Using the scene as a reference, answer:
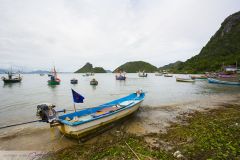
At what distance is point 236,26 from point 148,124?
193 metres

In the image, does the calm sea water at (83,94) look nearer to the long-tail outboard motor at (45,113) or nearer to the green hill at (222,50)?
the long-tail outboard motor at (45,113)

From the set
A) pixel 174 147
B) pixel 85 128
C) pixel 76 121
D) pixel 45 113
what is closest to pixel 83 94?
pixel 76 121

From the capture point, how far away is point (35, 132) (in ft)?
35.1

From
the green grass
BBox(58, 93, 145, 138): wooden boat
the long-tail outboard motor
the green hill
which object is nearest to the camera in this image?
the green grass

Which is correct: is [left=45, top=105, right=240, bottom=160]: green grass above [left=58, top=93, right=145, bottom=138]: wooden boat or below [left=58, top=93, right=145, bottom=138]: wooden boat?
below

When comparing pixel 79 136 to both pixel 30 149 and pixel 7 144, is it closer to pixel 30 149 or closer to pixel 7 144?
pixel 30 149

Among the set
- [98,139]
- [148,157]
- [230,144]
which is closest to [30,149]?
[98,139]

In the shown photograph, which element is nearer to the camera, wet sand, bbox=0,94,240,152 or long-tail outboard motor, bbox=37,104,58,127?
wet sand, bbox=0,94,240,152

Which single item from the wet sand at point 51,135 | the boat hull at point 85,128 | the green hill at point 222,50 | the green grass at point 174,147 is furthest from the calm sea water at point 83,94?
the green hill at point 222,50

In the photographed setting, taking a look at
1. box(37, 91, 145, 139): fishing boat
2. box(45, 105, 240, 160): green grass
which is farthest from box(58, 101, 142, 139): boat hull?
box(45, 105, 240, 160): green grass

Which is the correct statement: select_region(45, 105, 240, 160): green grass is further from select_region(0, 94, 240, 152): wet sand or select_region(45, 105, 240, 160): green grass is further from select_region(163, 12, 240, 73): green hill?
select_region(163, 12, 240, 73): green hill

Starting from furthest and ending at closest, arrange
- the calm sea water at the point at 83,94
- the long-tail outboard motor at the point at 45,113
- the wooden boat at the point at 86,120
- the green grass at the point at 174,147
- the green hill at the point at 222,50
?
the green hill at the point at 222,50 < the calm sea water at the point at 83,94 < the long-tail outboard motor at the point at 45,113 < the wooden boat at the point at 86,120 < the green grass at the point at 174,147

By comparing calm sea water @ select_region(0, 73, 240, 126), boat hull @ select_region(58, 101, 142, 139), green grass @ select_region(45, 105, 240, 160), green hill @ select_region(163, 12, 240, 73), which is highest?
green hill @ select_region(163, 12, 240, 73)

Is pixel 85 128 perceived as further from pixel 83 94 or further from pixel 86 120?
pixel 83 94
